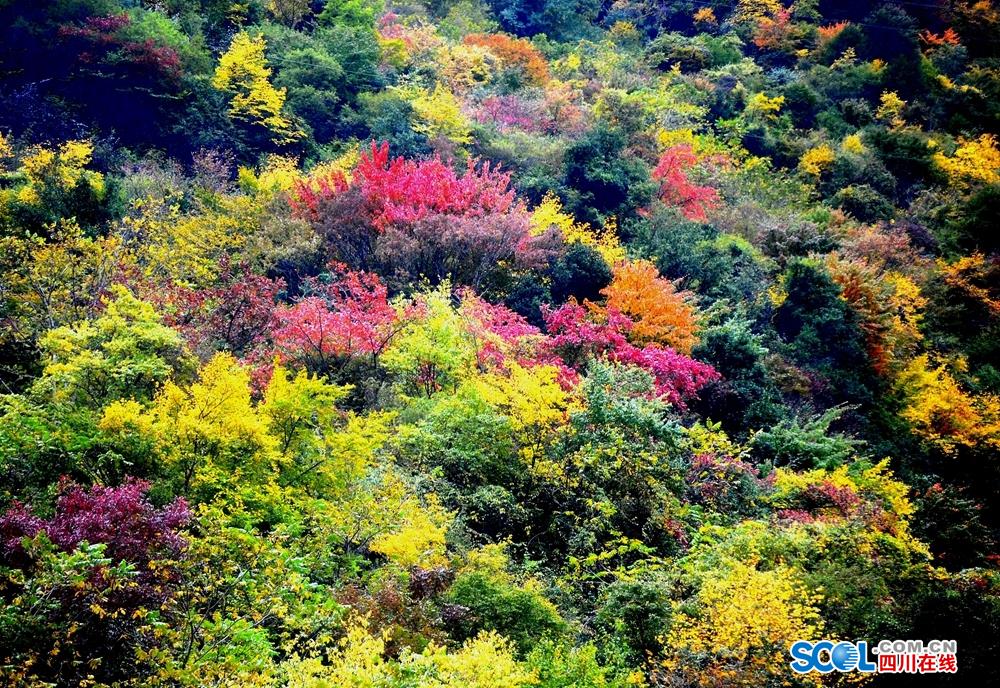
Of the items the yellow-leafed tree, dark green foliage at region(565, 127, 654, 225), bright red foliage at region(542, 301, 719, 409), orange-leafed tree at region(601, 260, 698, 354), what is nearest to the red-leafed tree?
orange-leafed tree at region(601, 260, 698, 354)

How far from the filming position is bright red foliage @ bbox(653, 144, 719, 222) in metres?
29.1

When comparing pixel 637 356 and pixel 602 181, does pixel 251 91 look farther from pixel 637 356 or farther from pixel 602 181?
pixel 637 356

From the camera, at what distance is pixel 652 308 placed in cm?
2062

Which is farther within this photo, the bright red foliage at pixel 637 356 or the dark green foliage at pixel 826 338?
the dark green foliage at pixel 826 338

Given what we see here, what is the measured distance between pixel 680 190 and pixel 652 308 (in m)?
10.3

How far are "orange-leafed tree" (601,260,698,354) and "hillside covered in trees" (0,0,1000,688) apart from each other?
5.2 inches

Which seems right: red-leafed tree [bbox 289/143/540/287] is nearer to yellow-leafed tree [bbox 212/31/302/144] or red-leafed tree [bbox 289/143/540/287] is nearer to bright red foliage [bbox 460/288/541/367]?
bright red foliage [bbox 460/288/541/367]

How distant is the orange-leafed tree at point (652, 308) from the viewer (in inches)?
796

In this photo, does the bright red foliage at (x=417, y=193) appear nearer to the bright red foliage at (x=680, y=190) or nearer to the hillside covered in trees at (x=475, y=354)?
the hillside covered in trees at (x=475, y=354)

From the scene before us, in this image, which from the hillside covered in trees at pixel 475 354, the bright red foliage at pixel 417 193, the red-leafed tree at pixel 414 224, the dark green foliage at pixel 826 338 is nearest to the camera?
the hillside covered in trees at pixel 475 354

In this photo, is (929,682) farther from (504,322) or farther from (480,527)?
(504,322)

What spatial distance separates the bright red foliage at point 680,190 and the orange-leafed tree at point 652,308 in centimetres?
813

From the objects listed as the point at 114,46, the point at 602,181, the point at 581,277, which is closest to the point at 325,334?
the point at 581,277

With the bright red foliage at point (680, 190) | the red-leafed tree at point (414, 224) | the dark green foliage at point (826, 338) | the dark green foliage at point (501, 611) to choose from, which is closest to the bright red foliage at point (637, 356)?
the red-leafed tree at point (414, 224)
